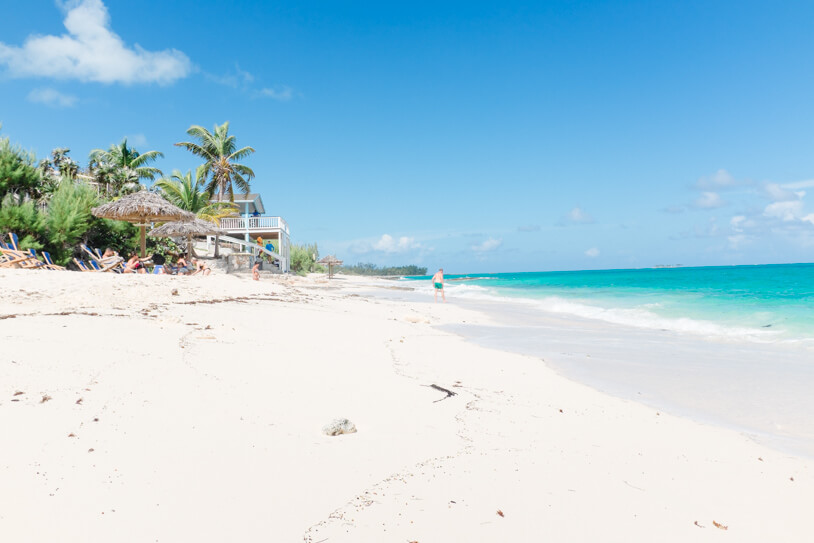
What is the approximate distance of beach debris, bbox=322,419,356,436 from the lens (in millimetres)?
3033

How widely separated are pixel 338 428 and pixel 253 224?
30.7 metres

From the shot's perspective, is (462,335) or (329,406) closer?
(329,406)

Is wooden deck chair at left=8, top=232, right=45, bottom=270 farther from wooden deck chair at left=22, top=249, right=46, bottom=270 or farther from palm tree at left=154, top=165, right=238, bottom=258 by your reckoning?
palm tree at left=154, top=165, right=238, bottom=258

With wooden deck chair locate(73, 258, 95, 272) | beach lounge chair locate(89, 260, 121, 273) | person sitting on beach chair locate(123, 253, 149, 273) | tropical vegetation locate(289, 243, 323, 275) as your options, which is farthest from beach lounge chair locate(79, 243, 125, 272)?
tropical vegetation locate(289, 243, 323, 275)

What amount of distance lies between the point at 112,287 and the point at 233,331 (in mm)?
4655

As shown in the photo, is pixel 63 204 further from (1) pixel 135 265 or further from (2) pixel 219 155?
(2) pixel 219 155

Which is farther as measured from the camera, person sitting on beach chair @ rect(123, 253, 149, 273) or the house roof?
the house roof

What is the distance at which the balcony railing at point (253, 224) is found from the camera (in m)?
30.1

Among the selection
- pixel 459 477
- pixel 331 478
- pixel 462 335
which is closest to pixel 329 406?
pixel 331 478

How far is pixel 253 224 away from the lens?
103ft

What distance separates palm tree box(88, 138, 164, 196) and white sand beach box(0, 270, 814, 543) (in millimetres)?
22493

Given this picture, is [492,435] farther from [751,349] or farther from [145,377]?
[751,349]

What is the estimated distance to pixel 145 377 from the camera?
12.4ft

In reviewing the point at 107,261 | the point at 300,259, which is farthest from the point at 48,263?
the point at 300,259
